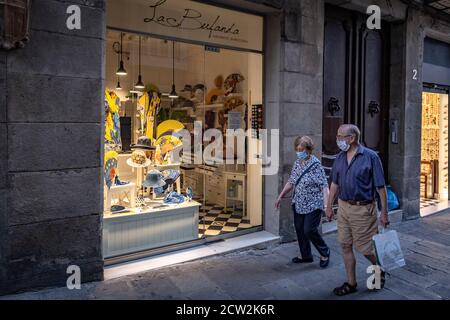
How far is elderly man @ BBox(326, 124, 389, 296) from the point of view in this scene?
4.06 m

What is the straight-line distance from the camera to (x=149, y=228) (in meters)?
5.38

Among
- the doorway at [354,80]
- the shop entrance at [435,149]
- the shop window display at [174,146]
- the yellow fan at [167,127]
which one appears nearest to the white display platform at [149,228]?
the shop window display at [174,146]

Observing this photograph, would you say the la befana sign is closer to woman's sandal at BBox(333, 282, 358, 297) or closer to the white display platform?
the white display platform

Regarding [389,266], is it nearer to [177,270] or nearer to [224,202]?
[177,270]

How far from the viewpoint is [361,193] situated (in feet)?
13.3

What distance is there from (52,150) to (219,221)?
3.11 meters

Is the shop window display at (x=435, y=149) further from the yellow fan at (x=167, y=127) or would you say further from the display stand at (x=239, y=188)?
the yellow fan at (x=167, y=127)

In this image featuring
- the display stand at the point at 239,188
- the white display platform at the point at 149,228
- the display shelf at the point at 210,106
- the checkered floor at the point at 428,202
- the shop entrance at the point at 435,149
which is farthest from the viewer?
the shop entrance at the point at 435,149

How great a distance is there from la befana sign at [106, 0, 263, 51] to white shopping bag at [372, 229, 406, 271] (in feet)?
11.6

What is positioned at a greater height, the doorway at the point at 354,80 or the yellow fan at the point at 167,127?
the doorway at the point at 354,80

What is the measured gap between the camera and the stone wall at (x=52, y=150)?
397cm

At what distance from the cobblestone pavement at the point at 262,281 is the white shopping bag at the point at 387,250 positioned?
439 millimetres

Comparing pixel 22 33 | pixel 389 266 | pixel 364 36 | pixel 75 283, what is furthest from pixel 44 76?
pixel 364 36

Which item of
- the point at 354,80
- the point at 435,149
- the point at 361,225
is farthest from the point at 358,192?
the point at 435,149
